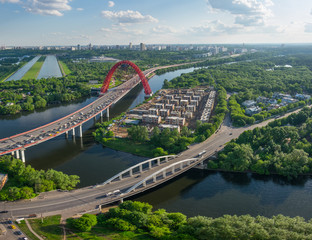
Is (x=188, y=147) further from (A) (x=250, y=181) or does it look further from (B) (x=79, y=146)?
(B) (x=79, y=146)

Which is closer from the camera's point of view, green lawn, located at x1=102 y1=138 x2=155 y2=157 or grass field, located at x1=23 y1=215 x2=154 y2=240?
grass field, located at x1=23 y1=215 x2=154 y2=240

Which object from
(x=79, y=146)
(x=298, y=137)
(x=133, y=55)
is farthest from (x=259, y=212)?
(x=133, y=55)

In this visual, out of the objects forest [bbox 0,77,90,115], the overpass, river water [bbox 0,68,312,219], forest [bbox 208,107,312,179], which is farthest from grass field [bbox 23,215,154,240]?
forest [bbox 0,77,90,115]

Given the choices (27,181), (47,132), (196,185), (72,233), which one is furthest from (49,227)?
(47,132)

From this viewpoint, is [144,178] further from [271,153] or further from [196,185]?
[271,153]

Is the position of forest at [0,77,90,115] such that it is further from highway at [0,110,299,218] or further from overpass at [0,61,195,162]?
highway at [0,110,299,218]
